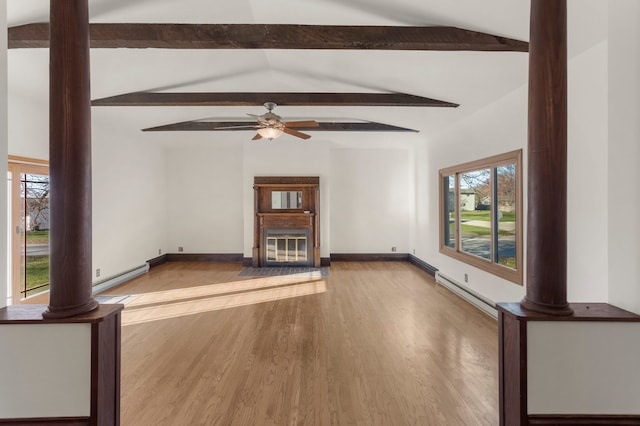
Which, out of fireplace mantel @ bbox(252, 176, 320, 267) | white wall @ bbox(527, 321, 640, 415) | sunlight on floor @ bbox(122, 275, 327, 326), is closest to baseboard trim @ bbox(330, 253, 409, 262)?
fireplace mantel @ bbox(252, 176, 320, 267)

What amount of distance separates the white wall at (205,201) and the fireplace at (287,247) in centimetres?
98

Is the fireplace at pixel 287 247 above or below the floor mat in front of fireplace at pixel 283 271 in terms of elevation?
above

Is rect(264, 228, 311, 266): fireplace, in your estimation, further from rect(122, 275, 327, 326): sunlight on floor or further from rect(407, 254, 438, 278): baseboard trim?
rect(407, 254, 438, 278): baseboard trim

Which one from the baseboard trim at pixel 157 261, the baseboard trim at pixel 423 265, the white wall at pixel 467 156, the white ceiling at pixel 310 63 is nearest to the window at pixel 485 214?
the white wall at pixel 467 156

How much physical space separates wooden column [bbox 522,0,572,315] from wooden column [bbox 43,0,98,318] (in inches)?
96.3

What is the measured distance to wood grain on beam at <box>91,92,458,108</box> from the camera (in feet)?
13.9

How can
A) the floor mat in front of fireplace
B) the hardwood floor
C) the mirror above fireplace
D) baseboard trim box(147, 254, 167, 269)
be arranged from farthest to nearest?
the mirror above fireplace < baseboard trim box(147, 254, 167, 269) < the floor mat in front of fireplace < the hardwood floor

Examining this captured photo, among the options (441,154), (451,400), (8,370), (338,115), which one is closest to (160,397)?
(8,370)

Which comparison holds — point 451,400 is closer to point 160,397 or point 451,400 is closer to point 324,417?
point 324,417

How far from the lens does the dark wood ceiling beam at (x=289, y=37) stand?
2621 mm

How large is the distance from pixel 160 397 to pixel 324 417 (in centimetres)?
122

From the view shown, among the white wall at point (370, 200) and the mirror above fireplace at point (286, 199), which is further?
the white wall at point (370, 200)

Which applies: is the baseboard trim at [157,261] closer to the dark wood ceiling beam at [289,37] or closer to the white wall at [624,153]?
the dark wood ceiling beam at [289,37]

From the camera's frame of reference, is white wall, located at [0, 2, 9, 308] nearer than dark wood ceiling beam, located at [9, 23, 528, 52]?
Yes
